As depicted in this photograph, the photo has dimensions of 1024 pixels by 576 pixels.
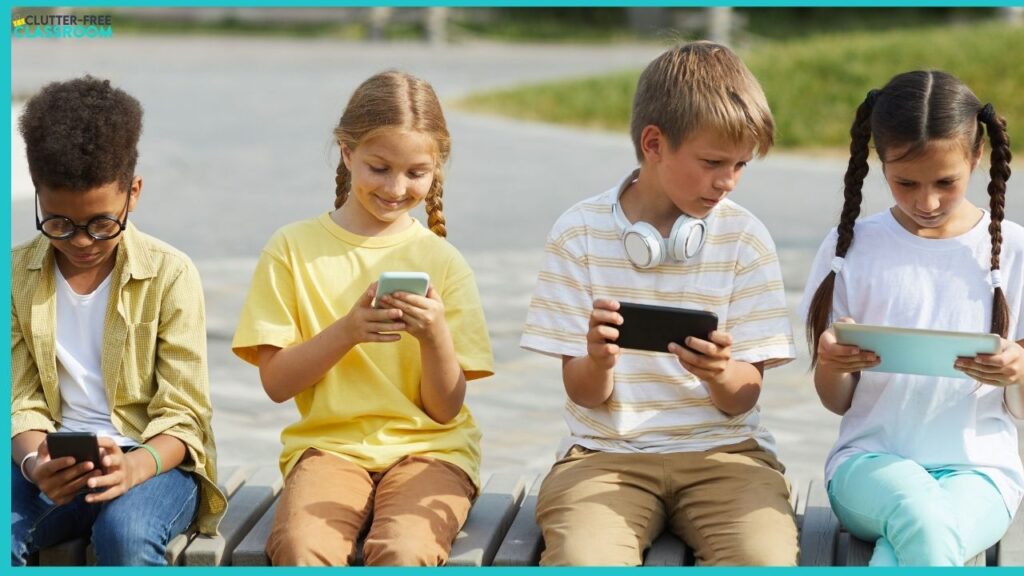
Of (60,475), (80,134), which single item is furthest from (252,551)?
(80,134)

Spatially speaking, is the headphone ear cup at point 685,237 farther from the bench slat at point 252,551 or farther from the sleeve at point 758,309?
the bench slat at point 252,551

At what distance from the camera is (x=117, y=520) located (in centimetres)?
332

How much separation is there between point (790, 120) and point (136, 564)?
39.2 feet

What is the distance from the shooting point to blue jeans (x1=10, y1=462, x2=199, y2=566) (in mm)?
3320

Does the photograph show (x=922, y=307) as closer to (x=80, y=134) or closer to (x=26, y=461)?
(x=80, y=134)

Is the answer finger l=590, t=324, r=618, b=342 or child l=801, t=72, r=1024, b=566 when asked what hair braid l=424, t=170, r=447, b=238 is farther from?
child l=801, t=72, r=1024, b=566

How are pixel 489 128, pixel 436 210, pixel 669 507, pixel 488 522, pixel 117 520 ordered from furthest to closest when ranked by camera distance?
pixel 489 128 → pixel 436 210 → pixel 488 522 → pixel 669 507 → pixel 117 520

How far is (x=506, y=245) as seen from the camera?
29.9 ft

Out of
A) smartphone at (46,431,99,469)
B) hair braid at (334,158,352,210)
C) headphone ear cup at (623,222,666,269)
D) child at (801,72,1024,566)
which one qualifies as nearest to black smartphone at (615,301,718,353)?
headphone ear cup at (623,222,666,269)

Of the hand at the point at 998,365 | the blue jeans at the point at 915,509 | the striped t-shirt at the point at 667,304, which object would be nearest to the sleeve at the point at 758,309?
the striped t-shirt at the point at 667,304

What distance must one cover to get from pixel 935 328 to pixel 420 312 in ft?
4.15

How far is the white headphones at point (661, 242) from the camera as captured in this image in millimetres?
3432

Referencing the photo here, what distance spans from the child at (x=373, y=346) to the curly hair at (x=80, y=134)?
0.45 metres

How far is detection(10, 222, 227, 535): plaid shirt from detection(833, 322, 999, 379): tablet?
1.58 m
